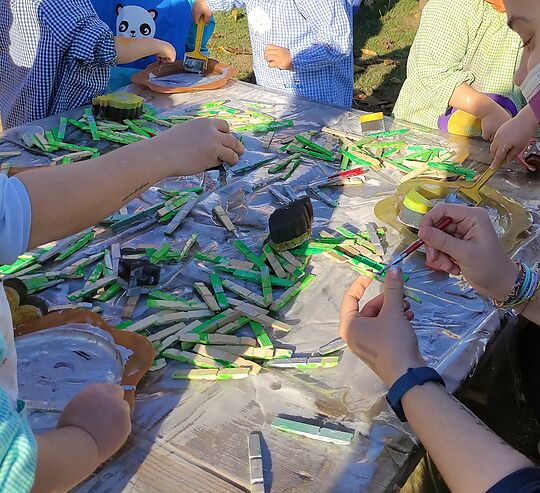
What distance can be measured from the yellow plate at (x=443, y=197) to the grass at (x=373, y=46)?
10.1 feet

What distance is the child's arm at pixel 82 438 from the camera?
90 cm

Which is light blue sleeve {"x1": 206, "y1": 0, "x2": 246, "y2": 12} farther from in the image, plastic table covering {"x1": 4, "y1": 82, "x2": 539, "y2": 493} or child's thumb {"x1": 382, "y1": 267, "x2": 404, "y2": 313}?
child's thumb {"x1": 382, "y1": 267, "x2": 404, "y2": 313}

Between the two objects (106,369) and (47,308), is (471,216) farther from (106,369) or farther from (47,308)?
(47,308)

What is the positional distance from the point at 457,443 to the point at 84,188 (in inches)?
33.6

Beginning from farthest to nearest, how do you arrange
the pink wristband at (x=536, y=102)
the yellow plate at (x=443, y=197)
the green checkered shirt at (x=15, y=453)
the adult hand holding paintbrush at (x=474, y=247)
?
the yellow plate at (x=443, y=197) → the pink wristband at (x=536, y=102) → the adult hand holding paintbrush at (x=474, y=247) → the green checkered shirt at (x=15, y=453)

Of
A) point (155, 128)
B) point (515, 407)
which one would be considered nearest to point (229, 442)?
point (515, 407)

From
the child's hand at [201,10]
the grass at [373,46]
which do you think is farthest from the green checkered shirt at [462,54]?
the grass at [373,46]

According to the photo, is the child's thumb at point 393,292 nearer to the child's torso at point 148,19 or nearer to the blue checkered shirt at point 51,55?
the blue checkered shirt at point 51,55

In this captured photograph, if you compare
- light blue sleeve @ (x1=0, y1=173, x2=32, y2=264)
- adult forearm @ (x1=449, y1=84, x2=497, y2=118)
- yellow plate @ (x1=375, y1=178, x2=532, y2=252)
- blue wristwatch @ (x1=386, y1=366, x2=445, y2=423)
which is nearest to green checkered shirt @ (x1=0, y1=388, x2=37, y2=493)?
light blue sleeve @ (x1=0, y1=173, x2=32, y2=264)

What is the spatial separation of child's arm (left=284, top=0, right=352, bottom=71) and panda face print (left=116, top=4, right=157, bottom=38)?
0.80 metres

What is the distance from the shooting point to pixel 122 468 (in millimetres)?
1061

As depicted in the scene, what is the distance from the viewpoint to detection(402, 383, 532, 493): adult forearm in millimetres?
1013

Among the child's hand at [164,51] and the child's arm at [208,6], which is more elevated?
the child's arm at [208,6]

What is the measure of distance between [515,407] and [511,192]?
2.34 feet
